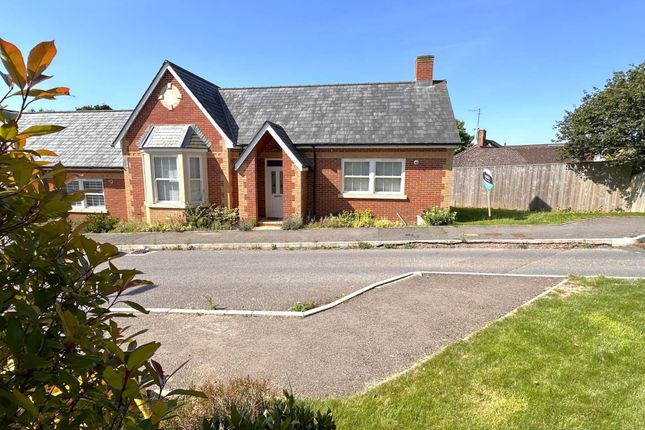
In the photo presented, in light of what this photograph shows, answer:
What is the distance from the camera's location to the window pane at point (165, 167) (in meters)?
15.3

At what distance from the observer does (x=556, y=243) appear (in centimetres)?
1087

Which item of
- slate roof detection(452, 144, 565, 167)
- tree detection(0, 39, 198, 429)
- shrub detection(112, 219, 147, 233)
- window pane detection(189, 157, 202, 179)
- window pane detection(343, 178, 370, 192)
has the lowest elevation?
shrub detection(112, 219, 147, 233)

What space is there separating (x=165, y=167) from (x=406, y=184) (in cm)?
1027

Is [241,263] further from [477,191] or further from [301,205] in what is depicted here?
[477,191]

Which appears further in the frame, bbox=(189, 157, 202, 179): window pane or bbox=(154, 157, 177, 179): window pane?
bbox=(189, 157, 202, 179): window pane

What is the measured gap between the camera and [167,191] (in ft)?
51.2

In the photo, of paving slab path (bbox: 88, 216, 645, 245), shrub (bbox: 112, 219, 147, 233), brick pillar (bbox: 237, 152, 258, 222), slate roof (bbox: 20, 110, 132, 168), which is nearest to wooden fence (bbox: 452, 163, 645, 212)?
paving slab path (bbox: 88, 216, 645, 245)

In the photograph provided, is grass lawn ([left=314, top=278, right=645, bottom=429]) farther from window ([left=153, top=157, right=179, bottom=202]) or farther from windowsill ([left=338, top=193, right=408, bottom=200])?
window ([left=153, top=157, right=179, bottom=202])

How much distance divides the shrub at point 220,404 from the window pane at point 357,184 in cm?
1285

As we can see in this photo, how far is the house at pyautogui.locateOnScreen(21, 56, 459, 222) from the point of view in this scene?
14969 mm

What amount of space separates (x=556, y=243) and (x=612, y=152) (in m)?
9.90

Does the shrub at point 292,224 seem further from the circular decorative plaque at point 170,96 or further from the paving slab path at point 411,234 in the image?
the circular decorative plaque at point 170,96

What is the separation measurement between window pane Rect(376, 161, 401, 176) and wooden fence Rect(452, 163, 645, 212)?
864cm

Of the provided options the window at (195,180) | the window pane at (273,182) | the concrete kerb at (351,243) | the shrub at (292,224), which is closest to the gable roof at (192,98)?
the window at (195,180)
